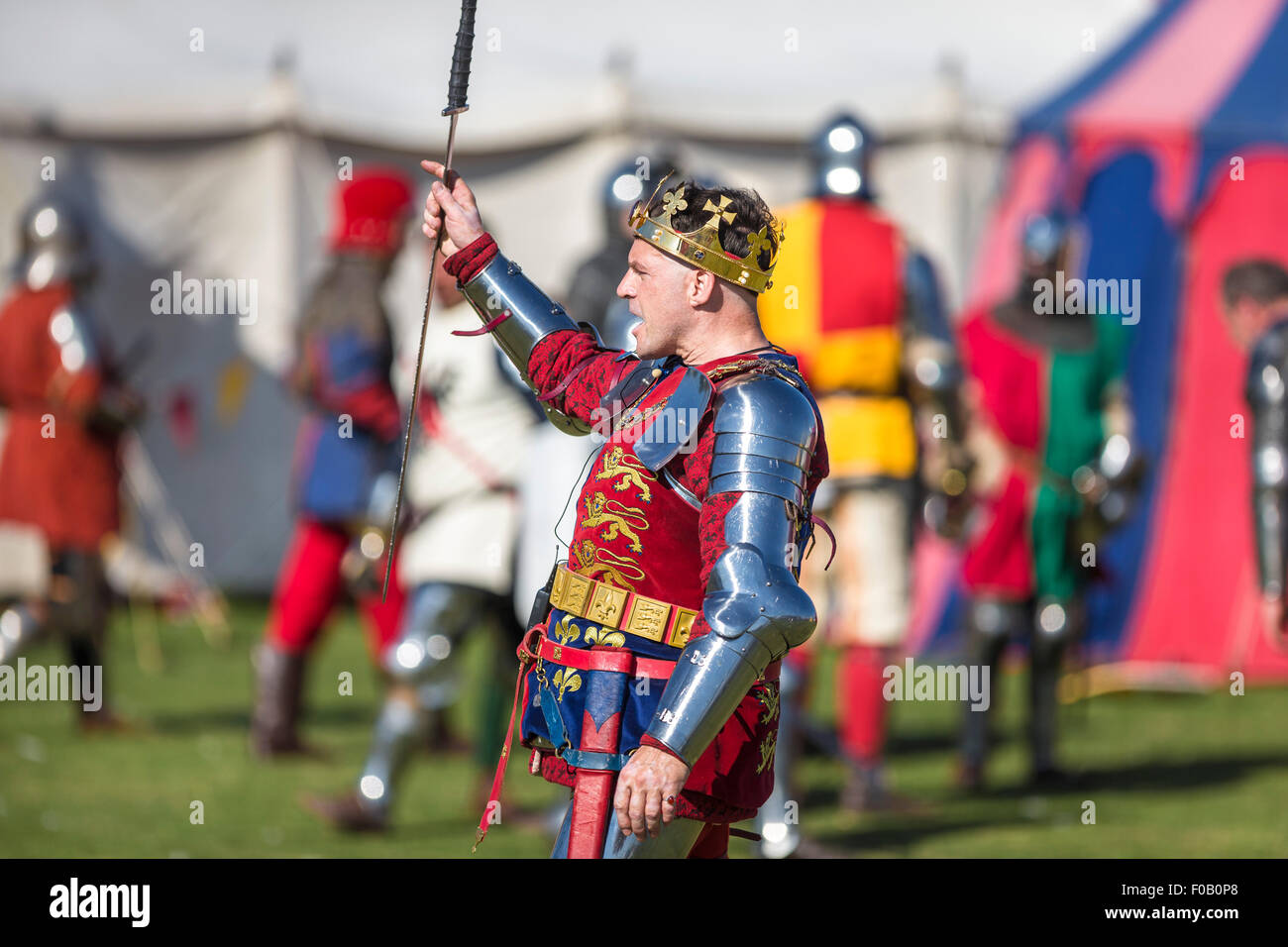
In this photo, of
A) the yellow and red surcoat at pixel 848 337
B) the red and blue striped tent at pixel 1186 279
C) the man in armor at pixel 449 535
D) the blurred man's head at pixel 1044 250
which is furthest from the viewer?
the red and blue striped tent at pixel 1186 279

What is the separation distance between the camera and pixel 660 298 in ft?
9.19

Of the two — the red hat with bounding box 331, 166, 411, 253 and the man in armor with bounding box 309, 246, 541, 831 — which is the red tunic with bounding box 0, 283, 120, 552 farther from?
the man in armor with bounding box 309, 246, 541, 831

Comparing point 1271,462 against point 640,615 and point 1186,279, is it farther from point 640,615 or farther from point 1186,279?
point 1186,279

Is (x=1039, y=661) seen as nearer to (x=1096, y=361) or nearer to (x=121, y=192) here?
(x=1096, y=361)

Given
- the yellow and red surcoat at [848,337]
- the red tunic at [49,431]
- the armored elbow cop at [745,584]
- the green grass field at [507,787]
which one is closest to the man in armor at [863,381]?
the yellow and red surcoat at [848,337]

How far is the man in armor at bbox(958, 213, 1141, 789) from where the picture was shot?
651 cm

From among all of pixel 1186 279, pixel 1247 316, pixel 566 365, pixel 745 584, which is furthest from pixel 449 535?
pixel 1186 279

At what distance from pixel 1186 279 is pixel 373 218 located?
4.02m

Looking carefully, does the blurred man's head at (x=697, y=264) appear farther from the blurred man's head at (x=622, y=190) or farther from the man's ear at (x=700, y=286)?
the blurred man's head at (x=622, y=190)

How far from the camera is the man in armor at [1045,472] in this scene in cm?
651

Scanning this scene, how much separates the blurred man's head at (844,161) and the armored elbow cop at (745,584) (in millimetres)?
3461

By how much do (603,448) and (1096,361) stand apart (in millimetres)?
4050

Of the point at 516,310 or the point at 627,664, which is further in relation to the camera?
the point at 516,310

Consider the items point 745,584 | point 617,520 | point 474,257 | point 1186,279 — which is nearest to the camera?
point 745,584
